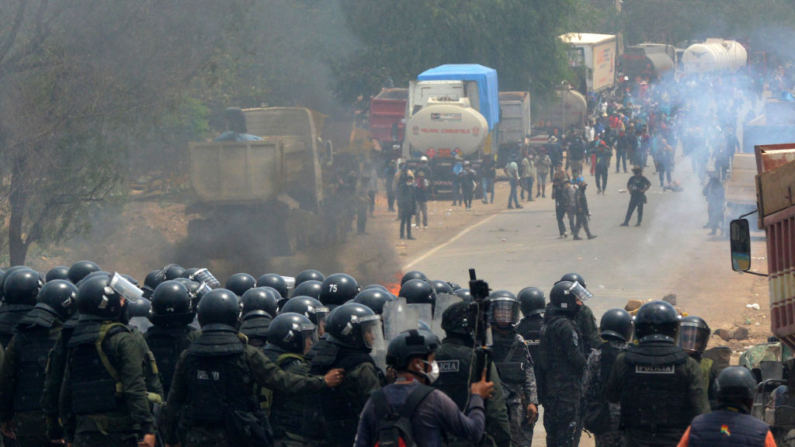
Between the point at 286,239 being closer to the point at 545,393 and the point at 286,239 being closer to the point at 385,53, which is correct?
the point at 545,393

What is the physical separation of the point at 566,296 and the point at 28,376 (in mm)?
3924

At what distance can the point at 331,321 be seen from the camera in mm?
5383

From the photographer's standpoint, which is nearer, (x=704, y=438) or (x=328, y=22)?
(x=704, y=438)

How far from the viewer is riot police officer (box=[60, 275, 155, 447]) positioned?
5609 mm

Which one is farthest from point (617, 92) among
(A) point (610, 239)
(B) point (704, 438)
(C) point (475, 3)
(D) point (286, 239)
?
(B) point (704, 438)

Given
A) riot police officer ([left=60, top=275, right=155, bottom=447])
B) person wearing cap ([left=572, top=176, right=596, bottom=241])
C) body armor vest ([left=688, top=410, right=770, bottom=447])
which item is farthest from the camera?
person wearing cap ([left=572, top=176, right=596, bottom=241])

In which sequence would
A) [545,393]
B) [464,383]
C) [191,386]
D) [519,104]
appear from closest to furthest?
[464,383] → [191,386] → [545,393] → [519,104]

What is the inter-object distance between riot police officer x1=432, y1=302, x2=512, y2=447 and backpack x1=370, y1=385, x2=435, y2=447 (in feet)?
2.69

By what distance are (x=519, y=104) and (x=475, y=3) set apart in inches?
172

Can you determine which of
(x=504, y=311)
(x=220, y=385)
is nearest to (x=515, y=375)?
(x=504, y=311)

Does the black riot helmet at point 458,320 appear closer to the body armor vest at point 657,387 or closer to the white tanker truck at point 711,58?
the body armor vest at point 657,387

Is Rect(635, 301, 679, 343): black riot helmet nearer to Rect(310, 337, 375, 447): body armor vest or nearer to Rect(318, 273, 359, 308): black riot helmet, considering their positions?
Rect(310, 337, 375, 447): body armor vest

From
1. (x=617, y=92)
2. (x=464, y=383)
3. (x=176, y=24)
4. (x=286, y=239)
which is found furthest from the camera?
(x=617, y=92)

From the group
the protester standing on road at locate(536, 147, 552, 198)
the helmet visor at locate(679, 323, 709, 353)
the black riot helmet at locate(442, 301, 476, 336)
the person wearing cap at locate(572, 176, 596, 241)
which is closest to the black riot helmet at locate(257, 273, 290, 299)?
the black riot helmet at locate(442, 301, 476, 336)
